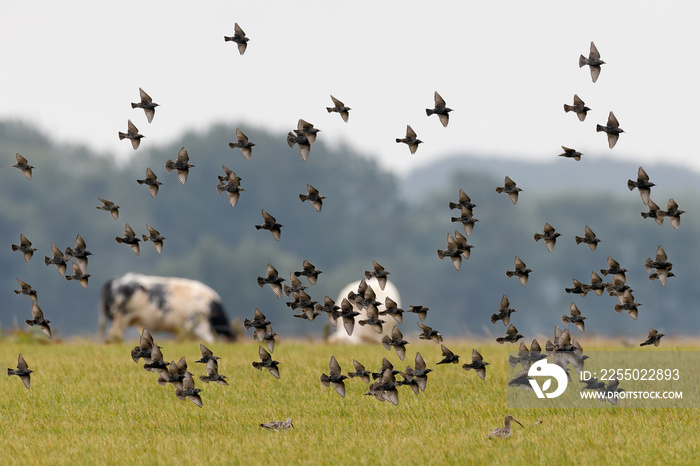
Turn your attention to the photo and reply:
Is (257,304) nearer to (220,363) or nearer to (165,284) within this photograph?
(165,284)

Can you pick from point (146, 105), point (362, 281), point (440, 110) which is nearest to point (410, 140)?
point (440, 110)

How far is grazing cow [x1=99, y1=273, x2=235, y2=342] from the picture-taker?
85.8 feet

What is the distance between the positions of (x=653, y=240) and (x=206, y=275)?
32.8 metres

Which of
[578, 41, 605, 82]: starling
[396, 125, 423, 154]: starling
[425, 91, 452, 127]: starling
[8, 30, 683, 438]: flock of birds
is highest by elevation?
[578, 41, 605, 82]: starling

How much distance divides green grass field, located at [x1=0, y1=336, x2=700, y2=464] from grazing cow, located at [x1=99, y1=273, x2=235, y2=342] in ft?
34.1

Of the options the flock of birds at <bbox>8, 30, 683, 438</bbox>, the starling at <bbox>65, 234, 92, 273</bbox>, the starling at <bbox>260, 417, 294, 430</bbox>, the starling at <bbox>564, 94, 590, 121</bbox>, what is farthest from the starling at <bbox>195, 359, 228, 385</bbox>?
the starling at <bbox>564, 94, 590, 121</bbox>

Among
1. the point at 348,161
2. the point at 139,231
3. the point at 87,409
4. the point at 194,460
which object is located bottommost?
the point at 194,460

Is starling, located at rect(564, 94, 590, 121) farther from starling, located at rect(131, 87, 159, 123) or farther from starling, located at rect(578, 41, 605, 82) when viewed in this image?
starling, located at rect(131, 87, 159, 123)

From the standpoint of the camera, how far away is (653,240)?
68250 mm

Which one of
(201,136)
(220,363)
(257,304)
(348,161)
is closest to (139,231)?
(257,304)

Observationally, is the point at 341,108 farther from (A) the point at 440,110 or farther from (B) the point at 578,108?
(B) the point at 578,108

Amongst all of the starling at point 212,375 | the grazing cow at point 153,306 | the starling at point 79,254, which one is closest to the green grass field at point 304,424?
the starling at point 212,375

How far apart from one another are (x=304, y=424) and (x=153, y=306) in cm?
1600

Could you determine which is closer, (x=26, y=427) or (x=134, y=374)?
(x=26, y=427)
